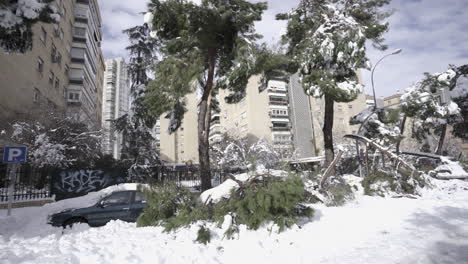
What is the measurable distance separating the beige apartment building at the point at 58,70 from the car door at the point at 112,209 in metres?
15.4

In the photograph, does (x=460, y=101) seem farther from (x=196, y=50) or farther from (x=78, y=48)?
(x=78, y=48)

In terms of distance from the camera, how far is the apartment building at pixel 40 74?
19500mm

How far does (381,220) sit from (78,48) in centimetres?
4138

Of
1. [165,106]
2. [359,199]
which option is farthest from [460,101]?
[165,106]

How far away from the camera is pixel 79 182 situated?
13.8 m

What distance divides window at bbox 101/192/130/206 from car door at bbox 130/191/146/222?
21cm

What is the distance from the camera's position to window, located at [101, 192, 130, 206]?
761cm

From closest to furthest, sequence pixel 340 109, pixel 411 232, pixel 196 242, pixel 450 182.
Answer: pixel 411 232 → pixel 196 242 → pixel 450 182 → pixel 340 109

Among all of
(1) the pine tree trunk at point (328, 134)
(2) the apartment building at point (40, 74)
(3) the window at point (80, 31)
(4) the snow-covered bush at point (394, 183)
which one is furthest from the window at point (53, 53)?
(4) the snow-covered bush at point (394, 183)

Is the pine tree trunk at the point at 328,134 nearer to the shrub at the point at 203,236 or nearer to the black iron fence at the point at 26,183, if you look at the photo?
the shrub at the point at 203,236

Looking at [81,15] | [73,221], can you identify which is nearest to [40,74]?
[81,15]

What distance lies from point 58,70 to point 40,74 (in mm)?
5142

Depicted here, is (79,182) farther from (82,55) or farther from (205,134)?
(82,55)

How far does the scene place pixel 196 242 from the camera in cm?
517
